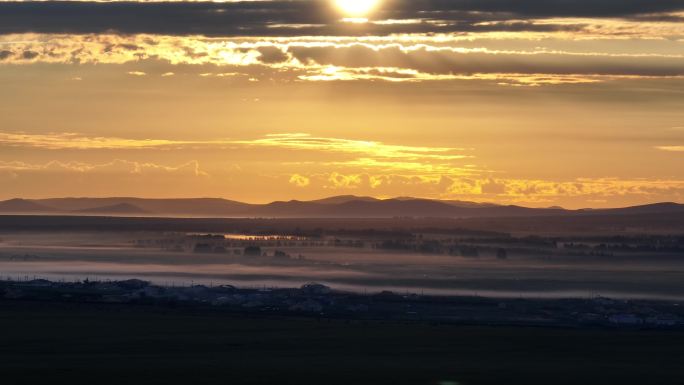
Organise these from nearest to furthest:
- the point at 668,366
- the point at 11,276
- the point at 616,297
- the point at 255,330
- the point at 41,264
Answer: the point at 668,366 < the point at 255,330 < the point at 616,297 < the point at 11,276 < the point at 41,264

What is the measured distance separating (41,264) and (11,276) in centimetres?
2382

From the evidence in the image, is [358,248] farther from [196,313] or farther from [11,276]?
[196,313]

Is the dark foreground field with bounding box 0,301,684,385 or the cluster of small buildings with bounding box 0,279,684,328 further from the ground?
the cluster of small buildings with bounding box 0,279,684,328

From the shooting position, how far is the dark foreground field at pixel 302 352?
4650cm

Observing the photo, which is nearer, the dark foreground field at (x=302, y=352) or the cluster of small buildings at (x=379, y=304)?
the dark foreground field at (x=302, y=352)

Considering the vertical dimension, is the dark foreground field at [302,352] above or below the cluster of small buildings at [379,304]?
below

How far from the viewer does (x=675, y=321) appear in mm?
69188

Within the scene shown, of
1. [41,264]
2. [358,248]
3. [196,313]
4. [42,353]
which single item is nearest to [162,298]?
[196,313]

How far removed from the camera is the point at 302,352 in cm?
5469

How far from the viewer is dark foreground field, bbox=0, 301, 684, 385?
153 ft

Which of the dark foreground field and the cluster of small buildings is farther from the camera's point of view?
the cluster of small buildings

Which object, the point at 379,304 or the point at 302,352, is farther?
the point at 379,304

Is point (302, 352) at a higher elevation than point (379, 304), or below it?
below

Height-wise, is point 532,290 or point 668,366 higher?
point 532,290
